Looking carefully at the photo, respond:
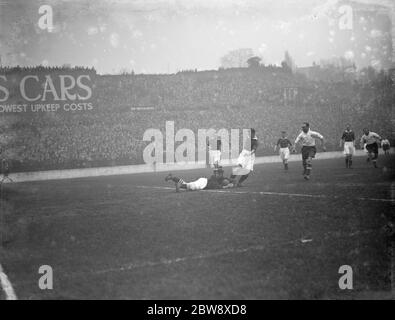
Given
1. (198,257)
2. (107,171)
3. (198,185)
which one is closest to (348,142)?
(198,185)

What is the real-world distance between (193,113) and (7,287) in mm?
37841

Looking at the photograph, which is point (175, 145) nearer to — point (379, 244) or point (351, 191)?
point (351, 191)

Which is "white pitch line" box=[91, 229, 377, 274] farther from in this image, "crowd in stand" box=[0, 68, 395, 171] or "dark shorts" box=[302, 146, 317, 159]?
"crowd in stand" box=[0, 68, 395, 171]

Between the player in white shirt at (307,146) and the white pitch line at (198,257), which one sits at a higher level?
the player in white shirt at (307,146)

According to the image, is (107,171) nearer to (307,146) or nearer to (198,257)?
(307,146)

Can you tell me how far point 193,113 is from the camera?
140ft

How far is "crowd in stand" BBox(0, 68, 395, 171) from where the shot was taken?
32469 millimetres

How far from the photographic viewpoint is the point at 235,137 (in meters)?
39.3

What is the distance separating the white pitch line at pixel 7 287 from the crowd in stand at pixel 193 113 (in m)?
24.5

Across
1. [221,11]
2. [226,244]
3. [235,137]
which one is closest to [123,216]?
[226,244]

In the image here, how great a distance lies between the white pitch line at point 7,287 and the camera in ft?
16.0

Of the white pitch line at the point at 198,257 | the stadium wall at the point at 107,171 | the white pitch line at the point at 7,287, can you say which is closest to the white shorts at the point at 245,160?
the white pitch line at the point at 198,257

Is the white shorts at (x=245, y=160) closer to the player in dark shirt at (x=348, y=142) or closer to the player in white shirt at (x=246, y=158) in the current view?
the player in white shirt at (x=246, y=158)
